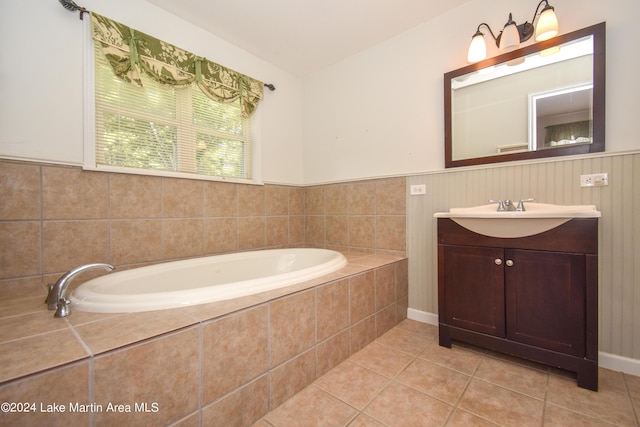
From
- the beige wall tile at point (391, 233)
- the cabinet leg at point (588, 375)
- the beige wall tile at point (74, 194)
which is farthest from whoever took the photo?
the beige wall tile at point (391, 233)

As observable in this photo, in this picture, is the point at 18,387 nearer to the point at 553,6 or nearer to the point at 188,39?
the point at 188,39

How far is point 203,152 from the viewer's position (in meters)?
2.23

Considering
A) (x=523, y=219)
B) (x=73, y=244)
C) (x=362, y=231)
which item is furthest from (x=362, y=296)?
(x=73, y=244)

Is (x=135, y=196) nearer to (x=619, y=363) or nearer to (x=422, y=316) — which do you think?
(x=422, y=316)

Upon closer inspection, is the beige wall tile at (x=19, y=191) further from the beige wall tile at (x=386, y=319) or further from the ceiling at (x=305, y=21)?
the beige wall tile at (x=386, y=319)

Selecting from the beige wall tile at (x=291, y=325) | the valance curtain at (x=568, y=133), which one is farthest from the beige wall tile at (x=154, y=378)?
the valance curtain at (x=568, y=133)

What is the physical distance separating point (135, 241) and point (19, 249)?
51cm

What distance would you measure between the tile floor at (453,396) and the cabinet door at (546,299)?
0.20m

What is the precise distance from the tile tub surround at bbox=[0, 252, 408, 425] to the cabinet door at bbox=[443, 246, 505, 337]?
0.71 metres

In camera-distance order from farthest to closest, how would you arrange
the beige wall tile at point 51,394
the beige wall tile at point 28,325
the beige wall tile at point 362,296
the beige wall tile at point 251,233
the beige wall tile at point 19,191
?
the beige wall tile at point 251,233 → the beige wall tile at point 362,296 → the beige wall tile at point 19,191 → the beige wall tile at point 28,325 → the beige wall tile at point 51,394

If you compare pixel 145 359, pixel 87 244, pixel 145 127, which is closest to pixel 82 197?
pixel 87 244

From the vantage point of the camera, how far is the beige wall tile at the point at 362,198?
2.43 meters

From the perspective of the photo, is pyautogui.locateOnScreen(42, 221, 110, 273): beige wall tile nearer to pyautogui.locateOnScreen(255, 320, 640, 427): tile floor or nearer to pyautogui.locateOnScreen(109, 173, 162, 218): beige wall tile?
pyautogui.locateOnScreen(109, 173, 162, 218): beige wall tile

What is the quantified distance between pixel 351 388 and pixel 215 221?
1.56 metres
